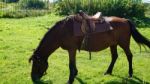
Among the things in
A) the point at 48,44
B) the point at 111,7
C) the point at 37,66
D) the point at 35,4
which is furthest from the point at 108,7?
the point at 37,66

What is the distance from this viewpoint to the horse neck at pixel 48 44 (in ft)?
24.0

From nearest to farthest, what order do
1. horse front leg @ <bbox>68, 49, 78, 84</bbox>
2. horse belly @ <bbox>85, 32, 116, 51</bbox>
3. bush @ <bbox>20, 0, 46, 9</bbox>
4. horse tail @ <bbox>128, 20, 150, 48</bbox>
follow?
horse front leg @ <bbox>68, 49, 78, 84</bbox>
horse belly @ <bbox>85, 32, 116, 51</bbox>
horse tail @ <bbox>128, 20, 150, 48</bbox>
bush @ <bbox>20, 0, 46, 9</bbox>

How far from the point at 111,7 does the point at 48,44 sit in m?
13.9

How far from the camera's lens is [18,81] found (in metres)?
8.03

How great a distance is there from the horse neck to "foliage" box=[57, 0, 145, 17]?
13.3m

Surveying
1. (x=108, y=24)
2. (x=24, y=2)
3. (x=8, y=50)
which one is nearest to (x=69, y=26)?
(x=108, y=24)

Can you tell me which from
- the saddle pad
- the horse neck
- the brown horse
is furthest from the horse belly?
the horse neck

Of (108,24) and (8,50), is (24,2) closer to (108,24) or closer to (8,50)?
(8,50)

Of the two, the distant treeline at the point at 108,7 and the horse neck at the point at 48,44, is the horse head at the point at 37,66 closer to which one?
the horse neck at the point at 48,44

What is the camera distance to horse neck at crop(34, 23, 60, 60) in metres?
7.30

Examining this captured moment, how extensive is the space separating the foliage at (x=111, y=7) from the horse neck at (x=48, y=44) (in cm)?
1333

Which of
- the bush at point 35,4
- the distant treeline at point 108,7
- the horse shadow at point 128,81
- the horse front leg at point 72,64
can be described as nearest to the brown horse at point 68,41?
the horse front leg at point 72,64

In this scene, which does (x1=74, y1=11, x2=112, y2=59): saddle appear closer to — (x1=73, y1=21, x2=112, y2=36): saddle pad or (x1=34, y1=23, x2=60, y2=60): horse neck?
(x1=73, y1=21, x2=112, y2=36): saddle pad

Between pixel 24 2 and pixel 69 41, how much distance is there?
22.9 meters
